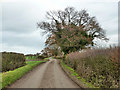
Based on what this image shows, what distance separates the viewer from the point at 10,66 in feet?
52.3

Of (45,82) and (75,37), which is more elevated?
(75,37)

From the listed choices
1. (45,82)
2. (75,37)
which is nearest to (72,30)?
(75,37)

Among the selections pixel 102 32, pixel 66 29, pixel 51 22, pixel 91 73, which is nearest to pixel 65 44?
pixel 66 29

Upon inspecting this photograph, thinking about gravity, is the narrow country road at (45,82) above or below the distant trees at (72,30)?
below

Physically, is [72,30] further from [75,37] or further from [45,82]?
[45,82]

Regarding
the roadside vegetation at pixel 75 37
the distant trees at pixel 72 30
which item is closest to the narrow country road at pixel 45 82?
the roadside vegetation at pixel 75 37

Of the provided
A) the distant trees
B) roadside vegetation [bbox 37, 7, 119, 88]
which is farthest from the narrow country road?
the distant trees

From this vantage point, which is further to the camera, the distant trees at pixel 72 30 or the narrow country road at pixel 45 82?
the distant trees at pixel 72 30

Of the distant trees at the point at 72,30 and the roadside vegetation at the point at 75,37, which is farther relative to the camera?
the distant trees at the point at 72,30

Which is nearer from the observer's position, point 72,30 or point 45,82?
point 45,82

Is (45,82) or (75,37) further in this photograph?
(75,37)

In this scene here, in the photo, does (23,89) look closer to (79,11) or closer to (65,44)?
(65,44)

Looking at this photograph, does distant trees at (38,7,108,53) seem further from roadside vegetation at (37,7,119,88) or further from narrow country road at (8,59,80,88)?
narrow country road at (8,59,80,88)

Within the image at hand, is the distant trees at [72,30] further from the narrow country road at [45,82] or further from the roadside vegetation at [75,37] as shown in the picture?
the narrow country road at [45,82]
